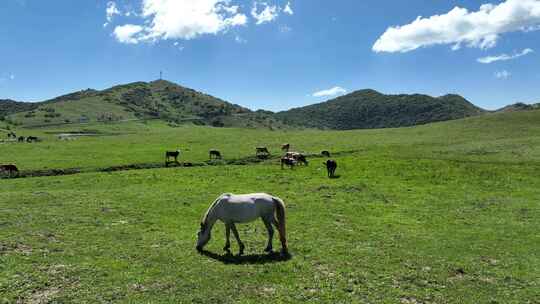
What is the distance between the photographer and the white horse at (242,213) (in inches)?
607

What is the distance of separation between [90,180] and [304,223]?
2135cm

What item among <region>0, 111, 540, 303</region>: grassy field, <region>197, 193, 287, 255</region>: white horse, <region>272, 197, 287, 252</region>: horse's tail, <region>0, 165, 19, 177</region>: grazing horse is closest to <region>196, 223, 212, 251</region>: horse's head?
<region>197, 193, 287, 255</region>: white horse

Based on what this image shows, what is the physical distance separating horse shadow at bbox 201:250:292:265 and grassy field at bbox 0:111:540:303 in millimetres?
100

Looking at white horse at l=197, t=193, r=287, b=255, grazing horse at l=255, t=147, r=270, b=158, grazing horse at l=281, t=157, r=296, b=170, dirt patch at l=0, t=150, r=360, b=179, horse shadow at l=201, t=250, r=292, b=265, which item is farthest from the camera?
grazing horse at l=255, t=147, r=270, b=158

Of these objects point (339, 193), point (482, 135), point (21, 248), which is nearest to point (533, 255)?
point (339, 193)

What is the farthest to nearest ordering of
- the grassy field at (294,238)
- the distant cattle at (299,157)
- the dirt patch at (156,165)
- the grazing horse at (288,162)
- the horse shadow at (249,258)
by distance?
1. the distant cattle at (299,157)
2. the grazing horse at (288,162)
3. the dirt patch at (156,165)
4. the horse shadow at (249,258)
5. the grassy field at (294,238)

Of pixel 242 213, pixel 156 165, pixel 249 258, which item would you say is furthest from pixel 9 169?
pixel 249 258

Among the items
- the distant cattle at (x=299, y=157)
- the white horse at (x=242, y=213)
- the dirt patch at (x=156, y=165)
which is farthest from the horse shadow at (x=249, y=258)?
the dirt patch at (x=156, y=165)

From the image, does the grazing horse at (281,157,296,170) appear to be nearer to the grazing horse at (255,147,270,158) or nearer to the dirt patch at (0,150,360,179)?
the dirt patch at (0,150,360,179)

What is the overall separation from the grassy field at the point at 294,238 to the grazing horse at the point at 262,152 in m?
10.8

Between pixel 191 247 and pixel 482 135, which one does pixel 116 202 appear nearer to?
pixel 191 247

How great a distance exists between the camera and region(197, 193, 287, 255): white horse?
1543cm

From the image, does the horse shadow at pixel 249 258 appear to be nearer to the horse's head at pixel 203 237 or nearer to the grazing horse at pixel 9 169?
the horse's head at pixel 203 237

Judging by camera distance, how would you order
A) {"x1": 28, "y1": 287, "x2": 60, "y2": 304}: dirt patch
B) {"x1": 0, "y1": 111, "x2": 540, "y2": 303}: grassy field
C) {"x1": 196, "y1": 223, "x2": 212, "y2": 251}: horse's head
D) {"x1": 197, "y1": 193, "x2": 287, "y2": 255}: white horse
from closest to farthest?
1. {"x1": 28, "y1": 287, "x2": 60, "y2": 304}: dirt patch
2. {"x1": 0, "y1": 111, "x2": 540, "y2": 303}: grassy field
3. {"x1": 197, "y1": 193, "x2": 287, "y2": 255}: white horse
4. {"x1": 196, "y1": 223, "x2": 212, "y2": 251}: horse's head
